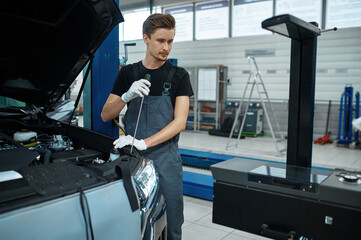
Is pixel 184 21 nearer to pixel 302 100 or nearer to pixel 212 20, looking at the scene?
pixel 212 20

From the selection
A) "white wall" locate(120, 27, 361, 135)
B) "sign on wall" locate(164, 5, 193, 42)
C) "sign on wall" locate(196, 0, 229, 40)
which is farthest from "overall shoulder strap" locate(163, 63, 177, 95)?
"sign on wall" locate(164, 5, 193, 42)

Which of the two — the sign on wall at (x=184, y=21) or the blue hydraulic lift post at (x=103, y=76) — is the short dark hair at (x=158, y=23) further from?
the sign on wall at (x=184, y=21)

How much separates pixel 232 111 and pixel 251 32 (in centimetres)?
209

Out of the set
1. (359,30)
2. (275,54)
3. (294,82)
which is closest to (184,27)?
(275,54)

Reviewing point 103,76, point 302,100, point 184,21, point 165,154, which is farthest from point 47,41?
point 184,21

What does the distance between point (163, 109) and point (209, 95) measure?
21.3 feet

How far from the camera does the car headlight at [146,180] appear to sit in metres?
1.17

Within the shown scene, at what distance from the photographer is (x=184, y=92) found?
1790 millimetres

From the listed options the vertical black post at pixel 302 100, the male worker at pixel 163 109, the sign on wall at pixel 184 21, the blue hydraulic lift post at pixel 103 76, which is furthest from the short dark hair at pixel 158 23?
the sign on wall at pixel 184 21

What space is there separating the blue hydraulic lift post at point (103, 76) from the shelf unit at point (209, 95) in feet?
18.4

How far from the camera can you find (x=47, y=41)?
5.11 feet

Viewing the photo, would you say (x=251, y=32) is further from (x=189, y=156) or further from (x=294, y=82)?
(x=294, y=82)

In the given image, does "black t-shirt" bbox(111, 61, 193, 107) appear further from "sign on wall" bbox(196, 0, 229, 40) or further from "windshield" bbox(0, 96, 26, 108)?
"sign on wall" bbox(196, 0, 229, 40)

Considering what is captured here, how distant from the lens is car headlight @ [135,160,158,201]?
46.1 inches
